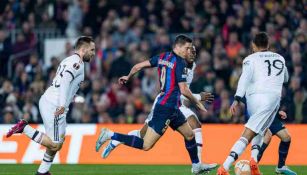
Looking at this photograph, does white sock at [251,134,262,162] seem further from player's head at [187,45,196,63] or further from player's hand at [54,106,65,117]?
player's hand at [54,106,65,117]

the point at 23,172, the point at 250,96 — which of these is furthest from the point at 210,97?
the point at 23,172

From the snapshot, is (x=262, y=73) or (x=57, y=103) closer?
(x=262, y=73)

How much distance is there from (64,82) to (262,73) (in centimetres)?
298

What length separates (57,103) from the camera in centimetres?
1532

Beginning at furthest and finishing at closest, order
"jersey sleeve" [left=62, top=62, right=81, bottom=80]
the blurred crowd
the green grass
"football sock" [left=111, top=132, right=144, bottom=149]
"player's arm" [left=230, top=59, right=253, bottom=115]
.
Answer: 1. the blurred crowd
2. the green grass
3. "football sock" [left=111, top=132, right=144, bottom=149]
4. "jersey sleeve" [left=62, top=62, right=81, bottom=80]
5. "player's arm" [left=230, top=59, right=253, bottom=115]

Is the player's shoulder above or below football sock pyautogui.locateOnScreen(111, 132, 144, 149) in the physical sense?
above

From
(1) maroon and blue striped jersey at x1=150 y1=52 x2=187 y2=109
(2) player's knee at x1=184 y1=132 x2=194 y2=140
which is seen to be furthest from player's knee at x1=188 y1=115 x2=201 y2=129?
(1) maroon and blue striped jersey at x1=150 y1=52 x2=187 y2=109

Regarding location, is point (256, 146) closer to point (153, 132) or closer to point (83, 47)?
point (153, 132)

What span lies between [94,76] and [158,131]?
32.3 ft

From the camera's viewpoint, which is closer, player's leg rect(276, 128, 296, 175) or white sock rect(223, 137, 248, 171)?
white sock rect(223, 137, 248, 171)

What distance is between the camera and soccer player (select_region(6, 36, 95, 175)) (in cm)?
1512

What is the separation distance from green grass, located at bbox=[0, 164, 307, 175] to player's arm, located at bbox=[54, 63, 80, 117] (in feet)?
7.93

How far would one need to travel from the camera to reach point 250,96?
1503cm

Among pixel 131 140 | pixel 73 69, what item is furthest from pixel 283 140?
pixel 73 69
